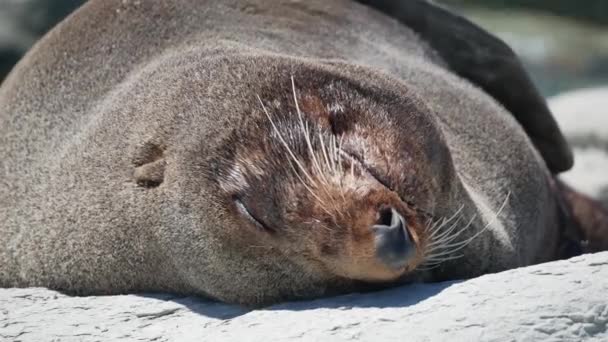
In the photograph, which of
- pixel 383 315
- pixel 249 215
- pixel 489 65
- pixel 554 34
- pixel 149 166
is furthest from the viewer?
pixel 554 34

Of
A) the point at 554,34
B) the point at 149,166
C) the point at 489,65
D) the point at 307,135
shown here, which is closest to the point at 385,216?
the point at 307,135

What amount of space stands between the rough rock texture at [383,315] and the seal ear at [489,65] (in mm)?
2567

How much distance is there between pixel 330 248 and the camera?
362cm

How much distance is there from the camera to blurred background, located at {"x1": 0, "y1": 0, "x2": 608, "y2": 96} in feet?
44.8

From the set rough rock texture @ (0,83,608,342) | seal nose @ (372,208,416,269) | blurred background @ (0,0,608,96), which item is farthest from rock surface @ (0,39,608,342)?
blurred background @ (0,0,608,96)

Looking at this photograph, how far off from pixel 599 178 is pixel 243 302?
4.64 metres

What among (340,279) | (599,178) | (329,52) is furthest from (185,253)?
(599,178)

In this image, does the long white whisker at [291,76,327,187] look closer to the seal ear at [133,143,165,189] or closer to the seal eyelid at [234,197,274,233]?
the seal eyelid at [234,197,274,233]

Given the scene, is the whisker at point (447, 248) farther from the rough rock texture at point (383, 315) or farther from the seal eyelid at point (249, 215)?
the seal eyelid at point (249, 215)

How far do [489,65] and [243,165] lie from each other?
109 inches

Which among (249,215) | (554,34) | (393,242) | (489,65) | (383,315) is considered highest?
(554,34)

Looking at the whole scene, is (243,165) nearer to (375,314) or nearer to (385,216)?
(385,216)

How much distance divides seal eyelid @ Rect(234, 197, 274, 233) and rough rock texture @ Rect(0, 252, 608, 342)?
25cm

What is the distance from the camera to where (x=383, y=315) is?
3482 millimetres
